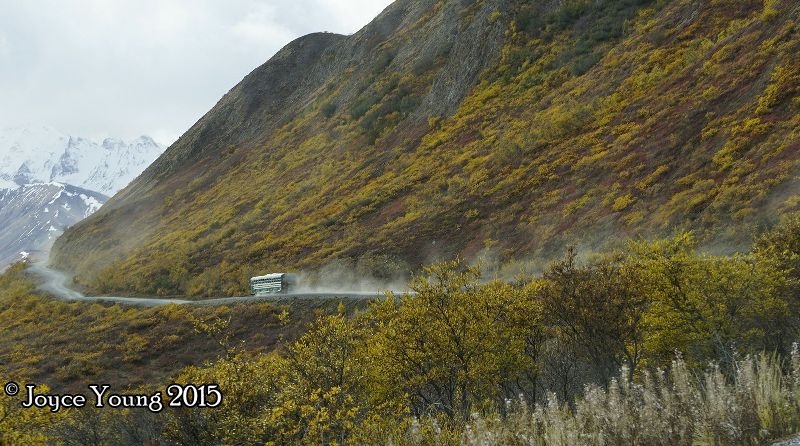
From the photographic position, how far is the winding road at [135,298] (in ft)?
128

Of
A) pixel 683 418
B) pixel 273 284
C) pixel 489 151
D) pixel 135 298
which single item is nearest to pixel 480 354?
pixel 683 418

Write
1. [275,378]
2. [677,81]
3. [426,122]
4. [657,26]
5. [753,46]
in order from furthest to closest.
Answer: [426,122] < [657,26] < [677,81] < [753,46] < [275,378]

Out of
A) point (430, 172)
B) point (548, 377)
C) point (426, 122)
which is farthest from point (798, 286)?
point (426, 122)

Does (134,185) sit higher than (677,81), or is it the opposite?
(134,185)

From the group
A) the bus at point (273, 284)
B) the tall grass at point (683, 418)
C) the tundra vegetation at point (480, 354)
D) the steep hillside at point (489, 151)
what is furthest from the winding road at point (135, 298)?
the tall grass at point (683, 418)

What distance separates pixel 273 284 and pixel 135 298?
19.5 metres

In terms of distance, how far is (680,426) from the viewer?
20.3 feet

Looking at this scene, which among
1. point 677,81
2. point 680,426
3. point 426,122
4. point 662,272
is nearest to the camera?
point 680,426

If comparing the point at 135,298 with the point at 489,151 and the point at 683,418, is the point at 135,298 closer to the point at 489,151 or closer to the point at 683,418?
the point at 489,151

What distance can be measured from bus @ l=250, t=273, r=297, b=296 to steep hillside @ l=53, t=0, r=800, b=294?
3.70 metres

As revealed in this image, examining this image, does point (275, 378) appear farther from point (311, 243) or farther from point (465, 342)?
point (311, 243)

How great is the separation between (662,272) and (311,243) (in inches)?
1633

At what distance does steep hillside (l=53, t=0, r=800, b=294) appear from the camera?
3328cm

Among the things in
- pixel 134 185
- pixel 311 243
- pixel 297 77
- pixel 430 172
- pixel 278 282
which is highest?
pixel 297 77
